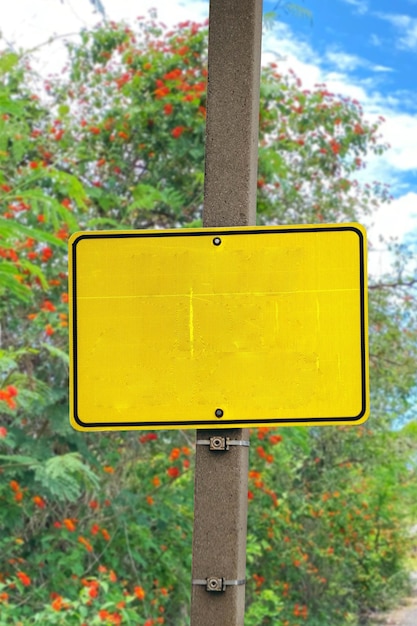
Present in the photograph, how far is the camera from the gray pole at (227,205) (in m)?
2.01

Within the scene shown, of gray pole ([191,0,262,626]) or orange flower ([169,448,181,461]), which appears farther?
orange flower ([169,448,181,461])

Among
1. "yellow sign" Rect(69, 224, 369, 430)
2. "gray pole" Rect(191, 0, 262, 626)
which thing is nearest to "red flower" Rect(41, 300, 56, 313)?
"gray pole" Rect(191, 0, 262, 626)

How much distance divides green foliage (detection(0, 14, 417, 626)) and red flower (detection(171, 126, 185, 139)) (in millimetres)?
13

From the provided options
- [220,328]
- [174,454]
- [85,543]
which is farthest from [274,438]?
[220,328]

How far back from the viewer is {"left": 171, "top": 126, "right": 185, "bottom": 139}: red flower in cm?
781

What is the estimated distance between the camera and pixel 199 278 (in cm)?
200

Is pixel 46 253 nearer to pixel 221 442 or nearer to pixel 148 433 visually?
pixel 148 433

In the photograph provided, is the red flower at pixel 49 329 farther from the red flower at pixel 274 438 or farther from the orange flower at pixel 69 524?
the red flower at pixel 274 438

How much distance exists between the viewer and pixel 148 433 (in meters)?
7.45

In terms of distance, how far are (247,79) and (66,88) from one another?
22.8 ft

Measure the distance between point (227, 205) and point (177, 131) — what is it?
5.82 metres

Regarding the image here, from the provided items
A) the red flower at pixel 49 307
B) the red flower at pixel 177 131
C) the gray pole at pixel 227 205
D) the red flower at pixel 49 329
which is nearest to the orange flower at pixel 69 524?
the red flower at pixel 49 329

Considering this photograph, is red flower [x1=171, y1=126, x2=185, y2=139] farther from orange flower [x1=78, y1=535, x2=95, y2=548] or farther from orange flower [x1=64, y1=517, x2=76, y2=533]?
orange flower [x1=78, y1=535, x2=95, y2=548]

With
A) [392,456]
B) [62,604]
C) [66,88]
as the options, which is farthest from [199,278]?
[392,456]
